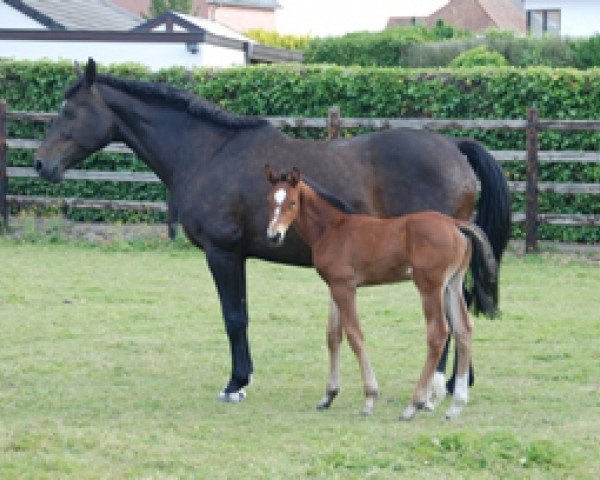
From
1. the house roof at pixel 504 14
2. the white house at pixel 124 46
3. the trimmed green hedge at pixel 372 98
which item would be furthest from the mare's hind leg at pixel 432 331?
the house roof at pixel 504 14

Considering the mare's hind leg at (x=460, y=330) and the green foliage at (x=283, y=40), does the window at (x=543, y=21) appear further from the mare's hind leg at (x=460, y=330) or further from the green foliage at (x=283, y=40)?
the mare's hind leg at (x=460, y=330)

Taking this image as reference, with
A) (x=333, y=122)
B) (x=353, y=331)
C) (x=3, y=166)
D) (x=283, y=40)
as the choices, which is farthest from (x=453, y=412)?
(x=283, y=40)

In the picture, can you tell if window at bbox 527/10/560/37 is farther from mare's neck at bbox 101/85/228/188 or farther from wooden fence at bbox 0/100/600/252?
mare's neck at bbox 101/85/228/188

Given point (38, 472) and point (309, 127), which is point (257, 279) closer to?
point (309, 127)

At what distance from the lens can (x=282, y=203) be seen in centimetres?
732

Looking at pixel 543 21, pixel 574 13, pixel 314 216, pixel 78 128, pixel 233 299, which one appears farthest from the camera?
pixel 543 21

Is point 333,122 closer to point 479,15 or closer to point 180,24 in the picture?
point 180,24

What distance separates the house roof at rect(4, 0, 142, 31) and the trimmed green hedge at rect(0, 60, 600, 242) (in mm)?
12144

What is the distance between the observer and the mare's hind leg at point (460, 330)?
745 centimetres

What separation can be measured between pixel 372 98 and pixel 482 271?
9238 millimetres

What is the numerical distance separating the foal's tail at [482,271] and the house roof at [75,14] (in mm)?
23636

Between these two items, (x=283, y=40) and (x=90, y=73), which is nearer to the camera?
(x=90, y=73)

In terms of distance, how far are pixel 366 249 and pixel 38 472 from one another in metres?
2.47

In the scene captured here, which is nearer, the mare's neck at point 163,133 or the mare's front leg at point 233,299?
the mare's front leg at point 233,299
